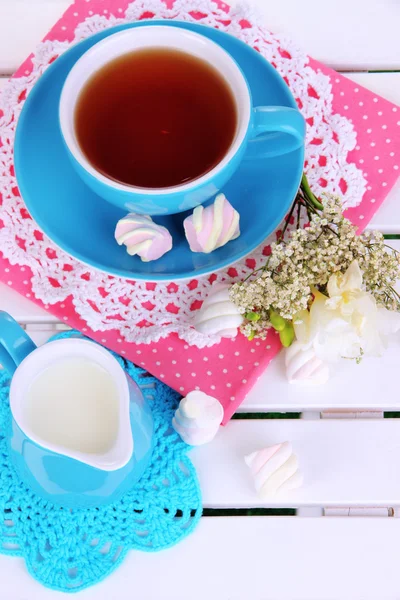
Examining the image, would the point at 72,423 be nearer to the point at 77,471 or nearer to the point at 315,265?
the point at 77,471

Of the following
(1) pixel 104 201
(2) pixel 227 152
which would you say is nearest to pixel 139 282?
(1) pixel 104 201

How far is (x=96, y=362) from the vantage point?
2.58 feet

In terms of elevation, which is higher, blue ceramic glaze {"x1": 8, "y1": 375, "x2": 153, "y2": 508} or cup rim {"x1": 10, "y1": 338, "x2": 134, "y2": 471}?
cup rim {"x1": 10, "y1": 338, "x2": 134, "y2": 471}

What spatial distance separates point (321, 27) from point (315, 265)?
48cm

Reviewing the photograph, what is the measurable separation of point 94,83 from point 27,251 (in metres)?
0.26

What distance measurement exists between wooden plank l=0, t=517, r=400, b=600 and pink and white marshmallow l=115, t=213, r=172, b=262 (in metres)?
0.39

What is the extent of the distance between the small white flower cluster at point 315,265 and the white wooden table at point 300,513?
0.17m

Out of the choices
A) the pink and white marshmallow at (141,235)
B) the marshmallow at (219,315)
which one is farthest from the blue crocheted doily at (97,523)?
the pink and white marshmallow at (141,235)

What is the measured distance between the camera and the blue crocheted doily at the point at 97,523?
862 millimetres

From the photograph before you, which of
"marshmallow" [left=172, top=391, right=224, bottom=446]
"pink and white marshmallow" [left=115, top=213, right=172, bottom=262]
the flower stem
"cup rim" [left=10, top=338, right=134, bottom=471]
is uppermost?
the flower stem

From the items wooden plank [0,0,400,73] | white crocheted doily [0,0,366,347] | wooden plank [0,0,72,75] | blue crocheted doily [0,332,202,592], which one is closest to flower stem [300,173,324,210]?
white crocheted doily [0,0,366,347]

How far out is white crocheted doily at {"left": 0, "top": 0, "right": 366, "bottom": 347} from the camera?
921mm

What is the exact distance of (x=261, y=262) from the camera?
0.93 meters

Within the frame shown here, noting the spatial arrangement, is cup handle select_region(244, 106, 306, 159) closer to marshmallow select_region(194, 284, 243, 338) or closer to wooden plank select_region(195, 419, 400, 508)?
marshmallow select_region(194, 284, 243, 338)
